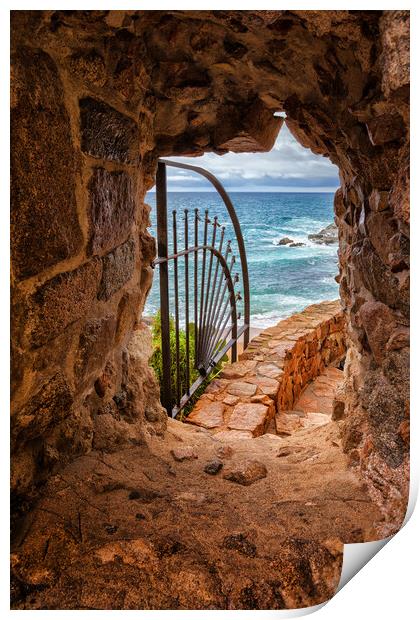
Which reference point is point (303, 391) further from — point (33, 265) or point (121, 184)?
point (33, 265)

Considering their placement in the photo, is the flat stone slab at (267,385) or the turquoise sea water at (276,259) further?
the turquoise sea water at (276,259)

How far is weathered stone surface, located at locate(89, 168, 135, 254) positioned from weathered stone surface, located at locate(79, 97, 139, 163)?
45 mm

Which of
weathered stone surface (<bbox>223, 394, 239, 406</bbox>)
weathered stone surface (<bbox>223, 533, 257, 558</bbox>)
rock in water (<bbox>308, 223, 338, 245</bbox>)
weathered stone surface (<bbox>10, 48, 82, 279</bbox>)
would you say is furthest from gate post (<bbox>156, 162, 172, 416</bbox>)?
rock in water (<bbox>308, 223, 338, 245</bbox>)

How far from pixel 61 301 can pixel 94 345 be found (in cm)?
23

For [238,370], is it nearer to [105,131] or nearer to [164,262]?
[164,262]

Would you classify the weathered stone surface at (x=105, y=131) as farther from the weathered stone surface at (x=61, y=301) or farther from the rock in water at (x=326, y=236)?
the rock in water at (x=326, y=236)

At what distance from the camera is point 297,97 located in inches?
49.3

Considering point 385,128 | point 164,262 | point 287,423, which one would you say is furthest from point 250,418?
point 385,128

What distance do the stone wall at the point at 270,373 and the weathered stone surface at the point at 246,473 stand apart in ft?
2.84

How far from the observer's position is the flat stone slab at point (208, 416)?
8.00 ft


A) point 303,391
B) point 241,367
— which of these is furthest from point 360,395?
point 303,391

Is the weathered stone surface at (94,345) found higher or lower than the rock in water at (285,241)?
lower

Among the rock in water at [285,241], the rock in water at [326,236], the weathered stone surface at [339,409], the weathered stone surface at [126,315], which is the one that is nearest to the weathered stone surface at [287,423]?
the weathered stone surface at [339,409]

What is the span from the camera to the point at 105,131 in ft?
3.47
